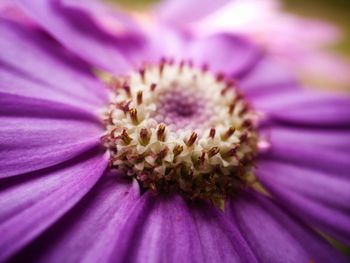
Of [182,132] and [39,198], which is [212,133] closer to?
[182,132]

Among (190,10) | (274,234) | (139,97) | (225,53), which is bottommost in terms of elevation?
(274,234)

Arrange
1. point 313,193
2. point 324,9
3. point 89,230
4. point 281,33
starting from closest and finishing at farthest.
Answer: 1. point 89,230
2. point 313,193
3. point 281,33
4. point 324,9

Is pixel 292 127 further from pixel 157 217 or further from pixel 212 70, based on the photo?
pixel 157 217

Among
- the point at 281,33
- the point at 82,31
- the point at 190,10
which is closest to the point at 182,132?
the point at 82,31

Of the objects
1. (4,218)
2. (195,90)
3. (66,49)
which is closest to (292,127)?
(195,90)

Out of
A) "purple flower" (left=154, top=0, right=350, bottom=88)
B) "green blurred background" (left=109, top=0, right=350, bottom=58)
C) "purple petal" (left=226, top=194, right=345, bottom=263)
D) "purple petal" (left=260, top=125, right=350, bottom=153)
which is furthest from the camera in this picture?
"green blurred background" (left=109, top=0, right=350, bottom=58)

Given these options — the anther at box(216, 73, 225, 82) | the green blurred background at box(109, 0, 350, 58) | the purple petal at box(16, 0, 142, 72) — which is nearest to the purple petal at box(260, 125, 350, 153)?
the anther at box(216, 73, 225, 82)

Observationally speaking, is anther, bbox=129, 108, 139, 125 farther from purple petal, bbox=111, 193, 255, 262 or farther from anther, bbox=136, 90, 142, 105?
purple petal, bbox=111, 193, 255, 262
